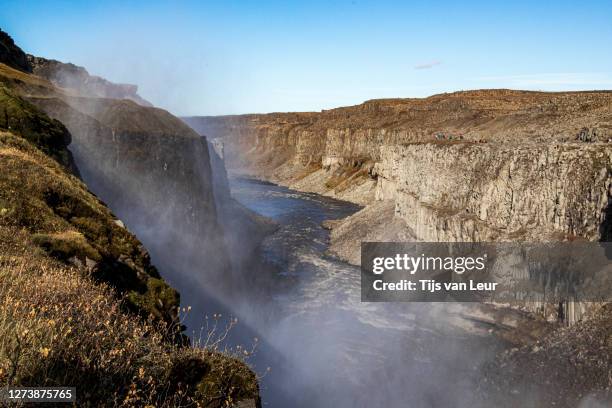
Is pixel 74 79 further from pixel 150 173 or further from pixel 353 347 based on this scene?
pixel 353 347

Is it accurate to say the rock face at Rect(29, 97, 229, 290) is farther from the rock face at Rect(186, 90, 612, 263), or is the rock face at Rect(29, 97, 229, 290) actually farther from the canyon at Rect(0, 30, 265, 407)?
the rock face at Rect(186, 90, 612, 263)

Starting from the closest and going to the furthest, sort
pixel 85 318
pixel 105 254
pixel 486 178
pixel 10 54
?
pixel 85 318 → pixel 105 254 → pixel 486 178 → pixel 10 54

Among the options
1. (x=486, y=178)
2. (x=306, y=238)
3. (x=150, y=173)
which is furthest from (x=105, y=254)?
(x=306, y=238)

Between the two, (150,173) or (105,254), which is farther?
(150,173)

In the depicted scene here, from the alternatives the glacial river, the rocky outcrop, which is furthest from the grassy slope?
the rocky outcrop

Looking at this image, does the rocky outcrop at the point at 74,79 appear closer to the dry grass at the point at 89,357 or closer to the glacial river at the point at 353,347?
the glacial river at the point at 353,347

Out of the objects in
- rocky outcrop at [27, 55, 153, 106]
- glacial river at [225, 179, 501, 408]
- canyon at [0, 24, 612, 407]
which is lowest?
glacial river at [225, 179, 501, 408]

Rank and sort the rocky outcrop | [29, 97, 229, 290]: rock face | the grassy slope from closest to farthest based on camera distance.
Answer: the grassy slope < [29, 97, 229, 290]: rock face < the rocky outcrop

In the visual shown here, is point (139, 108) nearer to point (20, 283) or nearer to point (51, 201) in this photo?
point (51, 201)
